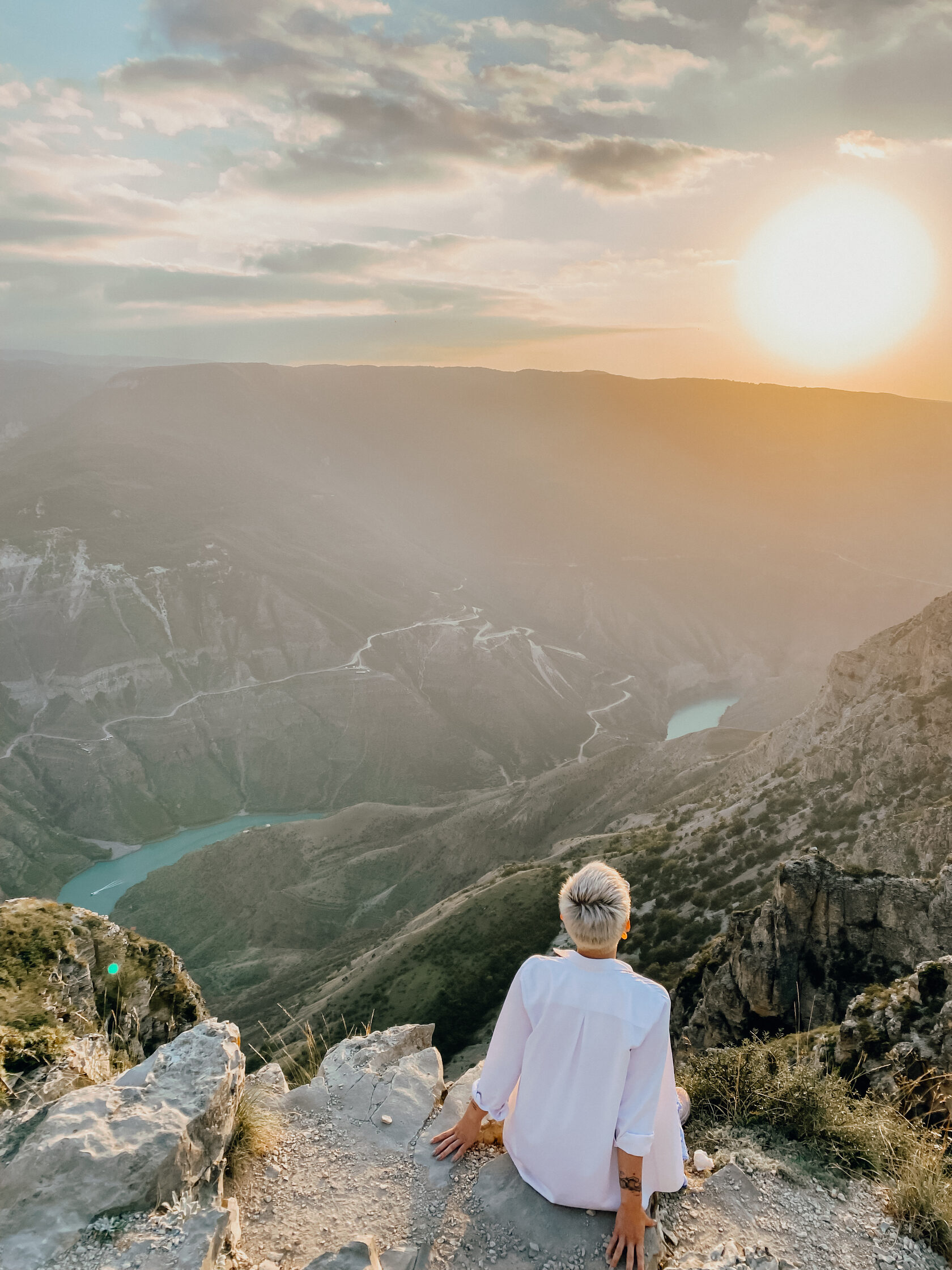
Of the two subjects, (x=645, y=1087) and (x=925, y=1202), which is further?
(x=925, y=1202)

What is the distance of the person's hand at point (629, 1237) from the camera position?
4566mm

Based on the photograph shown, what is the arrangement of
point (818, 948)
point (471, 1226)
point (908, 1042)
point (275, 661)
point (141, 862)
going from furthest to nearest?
point (275, 661), point (141, 862), point (818, 948), point (908, 1042), point (471, 1226)

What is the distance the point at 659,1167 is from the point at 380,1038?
16.9 ft

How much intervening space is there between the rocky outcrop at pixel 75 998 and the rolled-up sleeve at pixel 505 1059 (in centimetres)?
324

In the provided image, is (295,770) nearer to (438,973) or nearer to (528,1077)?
(438,973)

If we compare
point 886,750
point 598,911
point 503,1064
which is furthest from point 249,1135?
point 886,750

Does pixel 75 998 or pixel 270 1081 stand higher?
pixel 75 998

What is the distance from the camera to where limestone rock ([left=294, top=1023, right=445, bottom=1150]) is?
259 inches

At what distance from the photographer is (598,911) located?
4.44 m

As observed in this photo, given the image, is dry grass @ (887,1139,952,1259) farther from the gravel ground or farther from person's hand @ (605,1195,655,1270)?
person's hand @ (605,1195,655,1270)

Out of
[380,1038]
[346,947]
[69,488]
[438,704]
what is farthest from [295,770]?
[380,1038]

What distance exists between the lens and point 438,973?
35031 mm

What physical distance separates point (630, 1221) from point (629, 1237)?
0.28ft

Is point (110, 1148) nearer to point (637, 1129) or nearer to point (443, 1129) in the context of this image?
point (443, 1129)
